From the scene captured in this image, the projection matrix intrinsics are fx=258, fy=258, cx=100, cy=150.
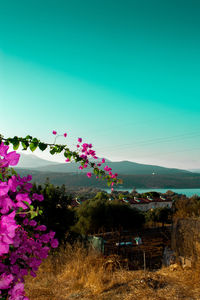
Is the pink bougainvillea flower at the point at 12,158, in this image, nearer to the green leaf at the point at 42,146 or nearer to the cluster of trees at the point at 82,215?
the green leaf at the point at 42,146

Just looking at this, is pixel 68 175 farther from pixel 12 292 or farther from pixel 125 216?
pixel 12 292

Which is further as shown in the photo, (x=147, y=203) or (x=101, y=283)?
(x=147, y=203)

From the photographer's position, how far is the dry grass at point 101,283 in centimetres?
493

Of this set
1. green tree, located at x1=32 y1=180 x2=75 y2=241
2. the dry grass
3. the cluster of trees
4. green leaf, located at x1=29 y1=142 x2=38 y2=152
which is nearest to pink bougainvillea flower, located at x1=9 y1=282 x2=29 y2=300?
green leaf, located at x1=29 y1=142 x2=38 y2=152

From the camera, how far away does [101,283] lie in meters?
5.29

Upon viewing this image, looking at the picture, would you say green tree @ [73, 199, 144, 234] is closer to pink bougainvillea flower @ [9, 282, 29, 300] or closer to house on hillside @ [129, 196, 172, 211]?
house on hillside @ [129, 196, 172, 211]

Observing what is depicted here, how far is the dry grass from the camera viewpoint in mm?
4930

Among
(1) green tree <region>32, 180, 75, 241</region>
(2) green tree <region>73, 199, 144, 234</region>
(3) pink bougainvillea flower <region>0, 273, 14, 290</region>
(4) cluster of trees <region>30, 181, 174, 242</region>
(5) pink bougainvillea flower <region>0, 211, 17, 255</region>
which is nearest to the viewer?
(5) pink bougainvillea flower <region>0, 211, 17, 255</region>

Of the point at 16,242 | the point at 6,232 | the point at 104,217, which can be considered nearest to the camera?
the point at 6,232

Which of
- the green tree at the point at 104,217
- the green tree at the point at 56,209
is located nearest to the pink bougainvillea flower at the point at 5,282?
the green tree at the point at 56,209

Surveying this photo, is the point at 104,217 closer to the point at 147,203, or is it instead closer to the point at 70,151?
the point at 70,151

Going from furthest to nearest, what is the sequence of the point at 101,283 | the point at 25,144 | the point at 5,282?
the point at 101,283 < the point at 25,144 < the point at 5,282

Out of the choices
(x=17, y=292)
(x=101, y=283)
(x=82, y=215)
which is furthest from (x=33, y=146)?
(x=82, y=215)

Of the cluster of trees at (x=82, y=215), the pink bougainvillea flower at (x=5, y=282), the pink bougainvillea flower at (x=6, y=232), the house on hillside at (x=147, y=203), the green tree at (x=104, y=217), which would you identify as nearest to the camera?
the pink bougainvillea flower at (x=6, y=232)
